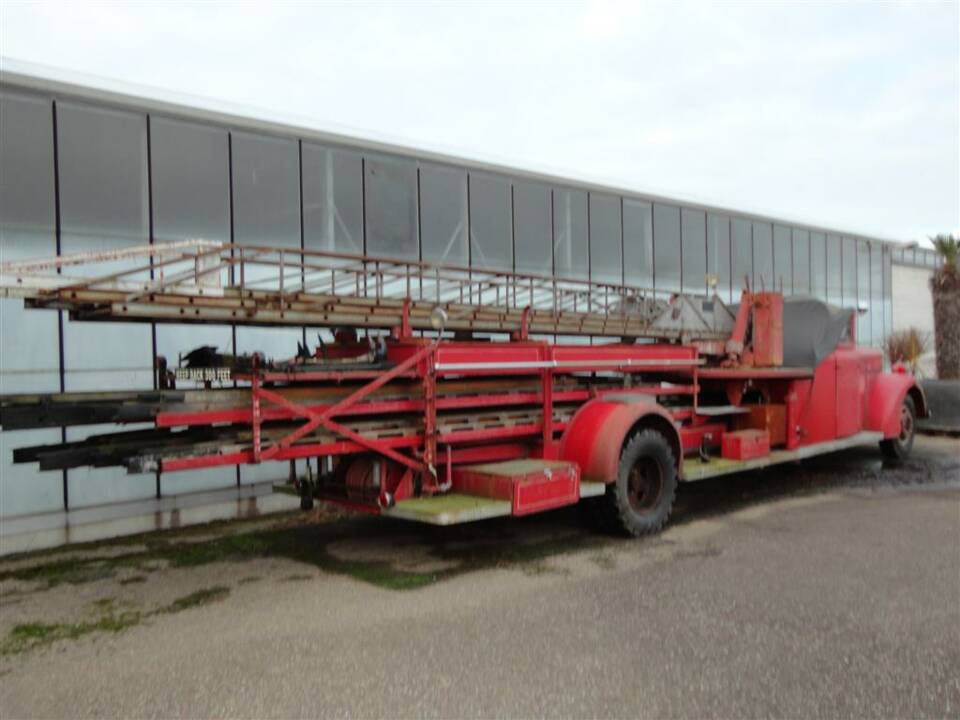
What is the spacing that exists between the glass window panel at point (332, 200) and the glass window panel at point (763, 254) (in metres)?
11.0

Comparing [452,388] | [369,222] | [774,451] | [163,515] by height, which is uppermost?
[369,222]

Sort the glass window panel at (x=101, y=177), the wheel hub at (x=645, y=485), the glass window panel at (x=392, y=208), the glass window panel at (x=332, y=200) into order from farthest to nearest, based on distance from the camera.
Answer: the glass window panel at (x=392, y=208), the glass window panel at (x=332, y=200), the glass window panel at (x=101, y=177), the wheel hub at (x=645, y=485)

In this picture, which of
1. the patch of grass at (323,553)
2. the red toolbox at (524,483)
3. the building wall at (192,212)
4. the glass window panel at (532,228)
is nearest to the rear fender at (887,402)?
the building wall at (192,212)

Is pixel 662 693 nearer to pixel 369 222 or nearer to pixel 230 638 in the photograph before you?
pixel 230 638

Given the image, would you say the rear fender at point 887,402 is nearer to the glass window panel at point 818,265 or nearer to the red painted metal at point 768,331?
the red painted metal at point 768,331

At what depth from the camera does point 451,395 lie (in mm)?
6285

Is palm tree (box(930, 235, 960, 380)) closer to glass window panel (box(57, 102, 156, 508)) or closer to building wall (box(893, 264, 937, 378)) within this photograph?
building wall (box(893, 264, 937, 378))

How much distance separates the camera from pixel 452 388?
6383 millimetres

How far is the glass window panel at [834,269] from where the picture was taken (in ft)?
65.9

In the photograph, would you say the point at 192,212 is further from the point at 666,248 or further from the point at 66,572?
the point at 666,248

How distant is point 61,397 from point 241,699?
2.29 metres

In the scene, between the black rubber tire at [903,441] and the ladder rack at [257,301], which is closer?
the ladder rack at [257,301]

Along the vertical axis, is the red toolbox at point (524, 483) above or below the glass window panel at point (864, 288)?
below

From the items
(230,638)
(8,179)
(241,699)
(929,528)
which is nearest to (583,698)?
(241,699)
